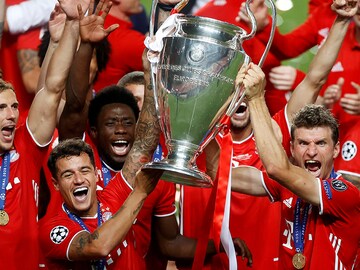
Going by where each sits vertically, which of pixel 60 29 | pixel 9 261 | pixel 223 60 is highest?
pixel 60 29

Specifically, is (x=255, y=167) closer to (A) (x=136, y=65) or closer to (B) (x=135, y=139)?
(B) (x=135, y=139)

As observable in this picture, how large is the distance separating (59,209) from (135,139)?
0.50 m

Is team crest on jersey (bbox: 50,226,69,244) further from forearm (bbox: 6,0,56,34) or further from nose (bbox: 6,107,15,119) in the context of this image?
forearm (bbox: 6,0,56,34)

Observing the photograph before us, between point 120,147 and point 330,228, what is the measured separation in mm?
1242

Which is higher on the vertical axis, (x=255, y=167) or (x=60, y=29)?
(x=60, y=29)

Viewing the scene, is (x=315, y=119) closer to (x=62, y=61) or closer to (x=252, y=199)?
(x=252, y=199)

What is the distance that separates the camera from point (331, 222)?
530 cm

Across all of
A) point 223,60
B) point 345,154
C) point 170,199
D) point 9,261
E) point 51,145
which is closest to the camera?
point 223,60

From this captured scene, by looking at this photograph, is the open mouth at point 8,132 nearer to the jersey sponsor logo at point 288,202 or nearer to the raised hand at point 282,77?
the jersey sponsor logo at point 288,202

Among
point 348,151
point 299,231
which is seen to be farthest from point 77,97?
point 348,151

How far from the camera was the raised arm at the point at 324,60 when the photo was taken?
215 inches

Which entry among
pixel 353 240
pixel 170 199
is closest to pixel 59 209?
pixel 170 199

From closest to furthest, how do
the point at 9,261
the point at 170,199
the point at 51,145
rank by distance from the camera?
the point at 9,261 < the point at 170,199 < the point at 51,145

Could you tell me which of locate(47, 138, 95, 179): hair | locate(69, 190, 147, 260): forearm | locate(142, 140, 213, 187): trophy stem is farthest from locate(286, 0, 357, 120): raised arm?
locate(69, 190, 147, 260): forearm
